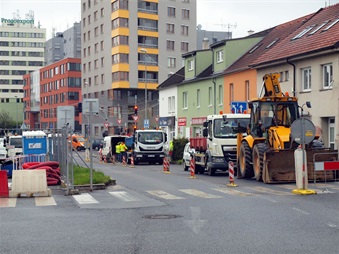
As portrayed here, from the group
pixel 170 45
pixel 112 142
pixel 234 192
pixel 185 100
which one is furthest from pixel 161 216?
pixel 170 45

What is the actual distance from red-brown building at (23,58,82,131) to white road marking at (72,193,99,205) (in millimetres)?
87497

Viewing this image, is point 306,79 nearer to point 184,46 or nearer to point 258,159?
point 258,159

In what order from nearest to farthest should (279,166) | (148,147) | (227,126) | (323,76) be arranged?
(279,166) → (227,126) → (323,76) → (148,147)

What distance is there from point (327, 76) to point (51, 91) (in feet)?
306

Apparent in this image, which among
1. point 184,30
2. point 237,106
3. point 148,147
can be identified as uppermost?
point 184,30

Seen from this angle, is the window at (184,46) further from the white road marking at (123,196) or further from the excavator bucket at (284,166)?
the white road marking at (123,196)

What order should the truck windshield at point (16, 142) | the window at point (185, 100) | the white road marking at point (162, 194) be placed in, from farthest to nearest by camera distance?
the window at point (185, 100) → the truck windshield at point (16, 142) → the white road marking at point (162, 194)

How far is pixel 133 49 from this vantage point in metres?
83.8

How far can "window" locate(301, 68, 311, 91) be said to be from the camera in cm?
3547

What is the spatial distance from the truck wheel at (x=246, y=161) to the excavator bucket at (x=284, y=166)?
2.52 metres

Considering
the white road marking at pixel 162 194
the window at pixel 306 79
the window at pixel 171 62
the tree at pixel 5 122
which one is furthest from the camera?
the tree at pixel 5 122

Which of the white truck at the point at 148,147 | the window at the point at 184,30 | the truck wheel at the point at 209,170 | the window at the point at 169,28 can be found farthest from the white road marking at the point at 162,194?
the window at the point at 184,30

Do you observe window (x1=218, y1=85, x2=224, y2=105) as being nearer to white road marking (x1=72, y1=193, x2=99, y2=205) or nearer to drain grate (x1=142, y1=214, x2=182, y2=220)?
white road marking (x1=72, y1=193, x2=99, y2=205)

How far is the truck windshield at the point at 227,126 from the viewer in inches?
1138
